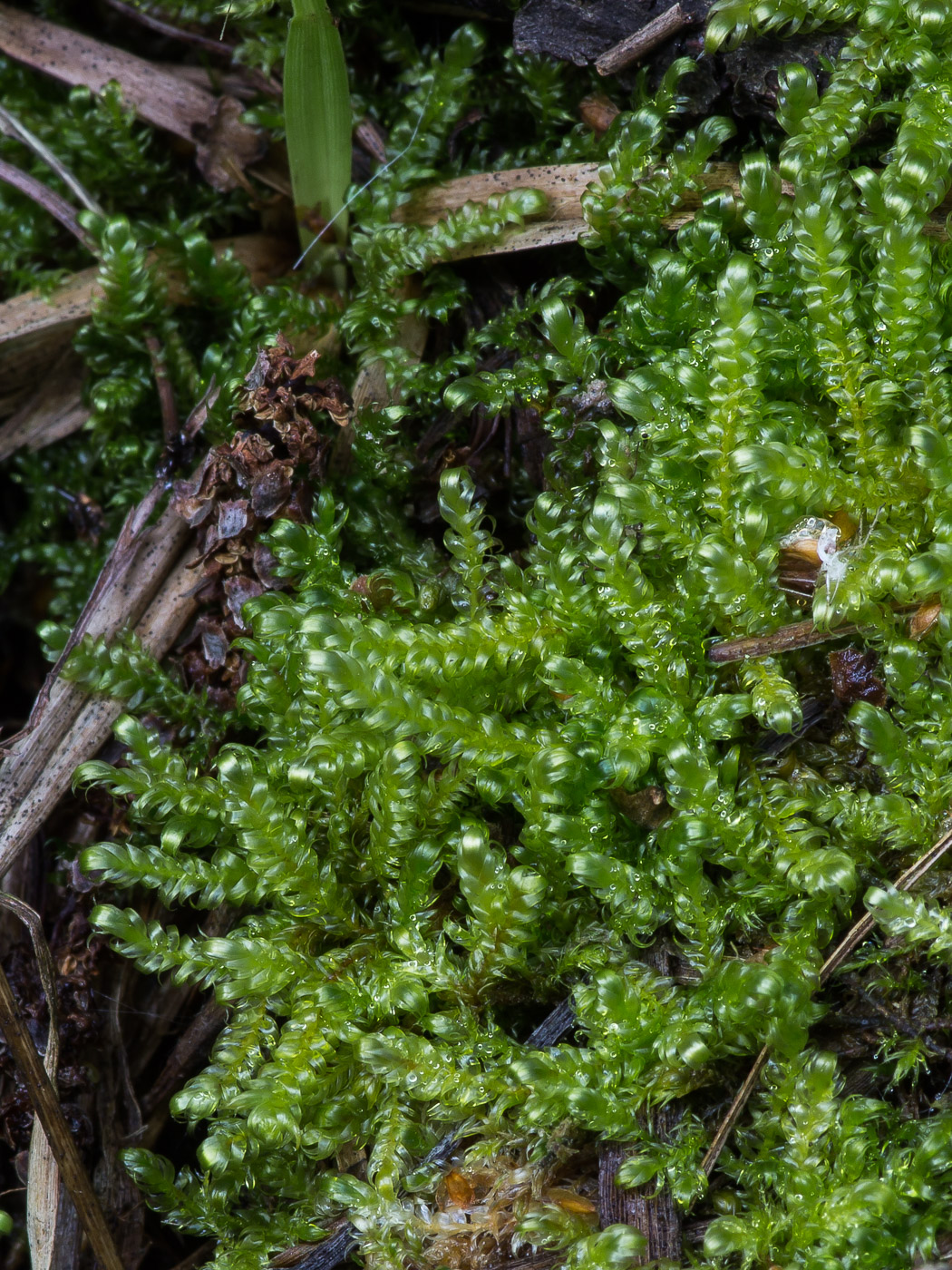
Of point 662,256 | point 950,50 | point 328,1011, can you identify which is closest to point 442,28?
point 662,256

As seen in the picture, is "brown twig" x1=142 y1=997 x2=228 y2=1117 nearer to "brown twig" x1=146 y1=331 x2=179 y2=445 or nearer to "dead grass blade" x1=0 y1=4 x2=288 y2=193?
"brown twig" x1=146 y1=331 x2=179 y2=445

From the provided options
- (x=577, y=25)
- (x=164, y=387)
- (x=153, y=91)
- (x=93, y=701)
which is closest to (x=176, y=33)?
(x=153, y=91)

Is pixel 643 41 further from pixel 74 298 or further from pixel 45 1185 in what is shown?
pixel 45 1185

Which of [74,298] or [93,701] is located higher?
[74,298]

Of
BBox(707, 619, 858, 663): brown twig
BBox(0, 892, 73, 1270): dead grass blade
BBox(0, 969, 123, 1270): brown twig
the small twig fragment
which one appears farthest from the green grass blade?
BBox(0, 969, 123, 1270): brown twig

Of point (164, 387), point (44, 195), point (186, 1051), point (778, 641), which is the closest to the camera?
point (778, 641)

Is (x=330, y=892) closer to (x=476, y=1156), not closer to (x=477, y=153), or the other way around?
(x=476, y=1156)

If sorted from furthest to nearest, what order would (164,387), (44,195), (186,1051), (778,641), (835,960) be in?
(44,195), (164,387), (186,1051), (778,641), (835,960)
